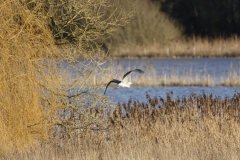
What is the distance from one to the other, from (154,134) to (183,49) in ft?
67.1

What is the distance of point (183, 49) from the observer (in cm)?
2819

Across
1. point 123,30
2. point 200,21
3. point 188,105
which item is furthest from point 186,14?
point 188,105

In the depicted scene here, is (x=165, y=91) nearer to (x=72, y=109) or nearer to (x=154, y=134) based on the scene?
(x=154, y=134)

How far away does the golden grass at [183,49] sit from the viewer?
27312 mm

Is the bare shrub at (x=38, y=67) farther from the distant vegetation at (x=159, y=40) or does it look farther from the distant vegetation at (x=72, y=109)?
the distant vegetation at (x=159, y=40)

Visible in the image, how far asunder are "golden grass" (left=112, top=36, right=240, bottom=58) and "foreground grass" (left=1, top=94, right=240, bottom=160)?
19104 millimetres

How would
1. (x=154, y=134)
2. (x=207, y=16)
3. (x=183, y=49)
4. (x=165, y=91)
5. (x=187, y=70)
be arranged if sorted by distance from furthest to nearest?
(x=207, y=16) → (x=183, y=49) → (x=187, y=70) → (x=165, y=91) → (x=154, y=134)

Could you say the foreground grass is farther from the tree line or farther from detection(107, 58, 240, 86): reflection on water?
the tree line

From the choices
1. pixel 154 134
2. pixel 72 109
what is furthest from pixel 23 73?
pixel 154 134

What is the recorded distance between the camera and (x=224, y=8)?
122 feet

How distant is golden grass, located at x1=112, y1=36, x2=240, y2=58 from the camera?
2731 cm

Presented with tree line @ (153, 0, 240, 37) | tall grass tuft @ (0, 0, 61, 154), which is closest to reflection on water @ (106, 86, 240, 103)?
tall grass tuft @ (0, 0, 61, 154)

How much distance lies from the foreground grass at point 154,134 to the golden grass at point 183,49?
752 inches

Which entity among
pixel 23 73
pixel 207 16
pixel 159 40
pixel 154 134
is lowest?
pixel 154 134
